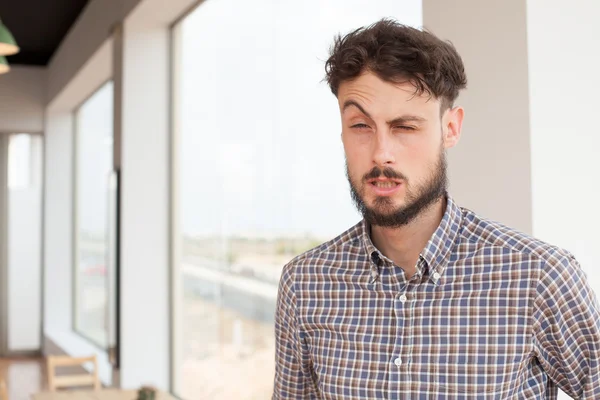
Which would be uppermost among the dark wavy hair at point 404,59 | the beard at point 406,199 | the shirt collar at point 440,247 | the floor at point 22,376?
the dark wavy hair at point 404,59

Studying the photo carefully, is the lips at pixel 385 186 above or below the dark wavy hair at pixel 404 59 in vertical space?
below

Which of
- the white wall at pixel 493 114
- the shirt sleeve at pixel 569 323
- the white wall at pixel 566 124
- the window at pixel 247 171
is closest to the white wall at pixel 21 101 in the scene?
the window at pixel 247 171

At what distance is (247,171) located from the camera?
375cm

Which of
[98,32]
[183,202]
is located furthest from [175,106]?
[98,32]

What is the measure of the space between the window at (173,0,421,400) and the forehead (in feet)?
4.92

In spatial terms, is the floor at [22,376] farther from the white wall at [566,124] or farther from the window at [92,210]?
the white wall at [566,124]

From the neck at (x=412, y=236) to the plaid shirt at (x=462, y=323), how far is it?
23 millimetres

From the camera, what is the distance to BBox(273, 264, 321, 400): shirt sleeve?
1277mm

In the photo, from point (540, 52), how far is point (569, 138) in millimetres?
202

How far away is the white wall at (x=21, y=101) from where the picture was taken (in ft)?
29.0

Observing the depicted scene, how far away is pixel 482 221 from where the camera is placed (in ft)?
3.78

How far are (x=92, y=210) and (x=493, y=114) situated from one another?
673 cm

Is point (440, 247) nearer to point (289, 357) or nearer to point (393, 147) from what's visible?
point (393, 147)

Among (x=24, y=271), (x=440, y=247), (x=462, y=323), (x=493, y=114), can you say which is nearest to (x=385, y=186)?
(x=440, y=247)
